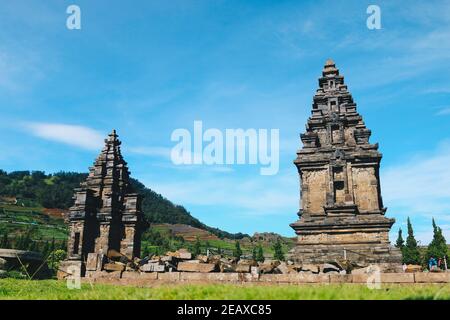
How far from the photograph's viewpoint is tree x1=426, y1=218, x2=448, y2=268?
162 feet

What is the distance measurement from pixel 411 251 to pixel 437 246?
13.0 feet

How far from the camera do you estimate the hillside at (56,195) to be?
118 m

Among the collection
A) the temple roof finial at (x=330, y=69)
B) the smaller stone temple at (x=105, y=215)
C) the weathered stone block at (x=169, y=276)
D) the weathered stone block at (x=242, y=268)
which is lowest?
the weathered stone block at (x=169, y=276)

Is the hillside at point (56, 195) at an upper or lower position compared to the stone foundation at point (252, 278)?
upper

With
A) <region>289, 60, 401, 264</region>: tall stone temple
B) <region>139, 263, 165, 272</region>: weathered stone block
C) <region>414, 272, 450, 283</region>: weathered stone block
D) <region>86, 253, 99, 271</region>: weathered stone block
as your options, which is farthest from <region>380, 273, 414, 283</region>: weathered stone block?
<region>86, 253, 99, 271</region>: weathered stone block

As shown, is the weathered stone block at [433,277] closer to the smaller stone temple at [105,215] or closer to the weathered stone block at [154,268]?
the weathered stone block at [154,268]

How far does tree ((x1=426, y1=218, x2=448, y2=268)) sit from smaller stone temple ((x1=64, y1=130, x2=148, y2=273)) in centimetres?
3998

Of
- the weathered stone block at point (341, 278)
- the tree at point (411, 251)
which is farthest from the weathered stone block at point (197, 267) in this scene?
the tree at point (411, 251)

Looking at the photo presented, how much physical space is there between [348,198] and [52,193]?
385 feet

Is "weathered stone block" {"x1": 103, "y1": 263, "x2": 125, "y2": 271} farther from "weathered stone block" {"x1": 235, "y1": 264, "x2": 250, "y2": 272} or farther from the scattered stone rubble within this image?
"weathered stone block" {"x1": 235, "y1": 264, "x2": 250, "y2": 272}

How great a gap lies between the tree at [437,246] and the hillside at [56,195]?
63315mm

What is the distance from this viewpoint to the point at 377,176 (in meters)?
24.7
